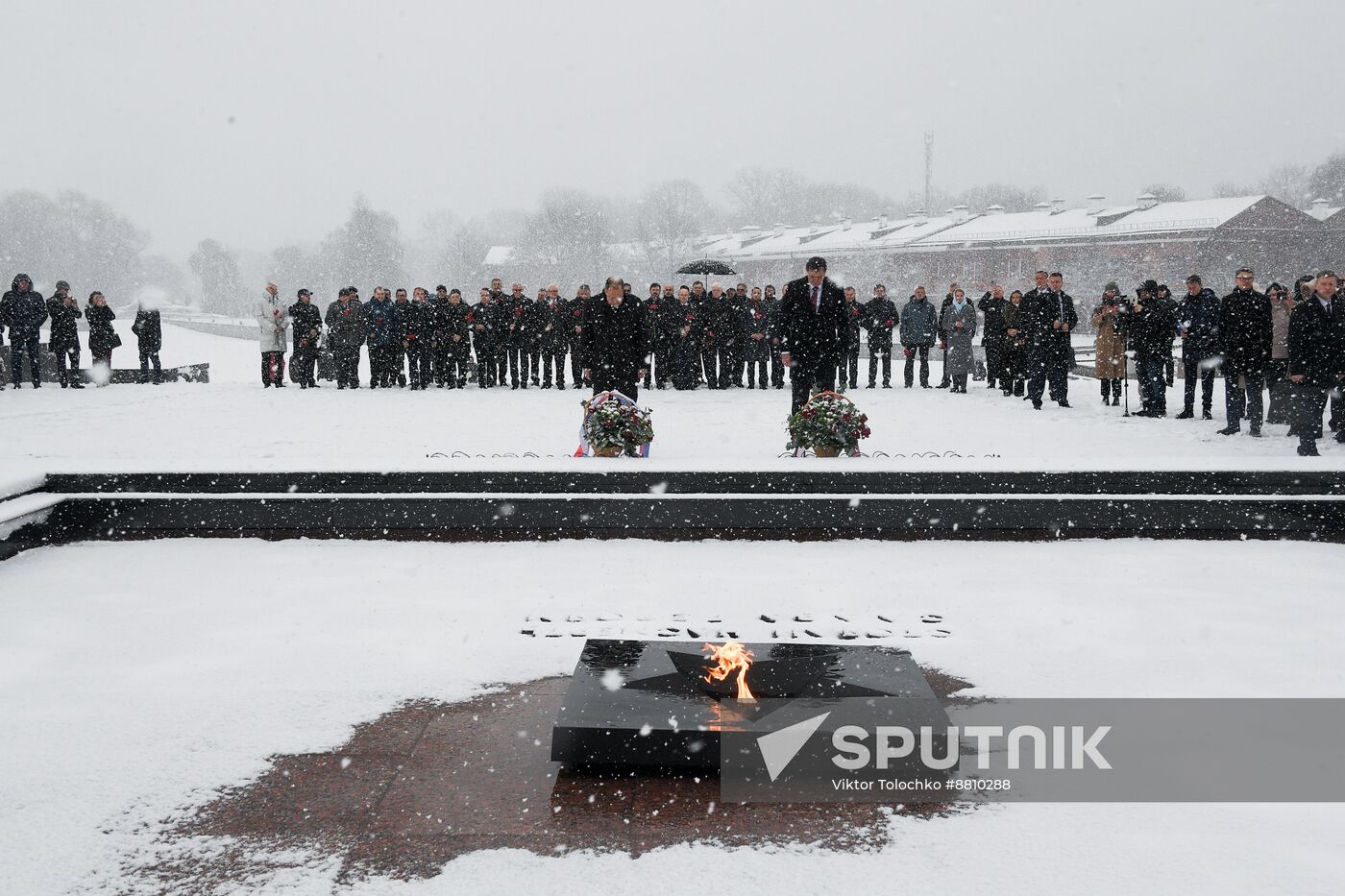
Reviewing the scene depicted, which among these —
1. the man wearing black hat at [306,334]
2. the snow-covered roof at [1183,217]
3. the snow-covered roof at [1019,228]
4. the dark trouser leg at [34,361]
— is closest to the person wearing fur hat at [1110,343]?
the man wearing black hat at [306,334]

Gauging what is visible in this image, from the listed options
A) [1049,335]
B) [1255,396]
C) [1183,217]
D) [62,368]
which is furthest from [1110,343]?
[1183,217]

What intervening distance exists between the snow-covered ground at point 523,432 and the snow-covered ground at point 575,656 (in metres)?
0.96

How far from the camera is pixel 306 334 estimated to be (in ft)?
62.6

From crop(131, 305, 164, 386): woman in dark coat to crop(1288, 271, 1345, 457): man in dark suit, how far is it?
18.0 meters

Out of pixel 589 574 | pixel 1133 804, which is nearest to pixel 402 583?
pixel 589 574

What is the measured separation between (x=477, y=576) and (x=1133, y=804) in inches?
157

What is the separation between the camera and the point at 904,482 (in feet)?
24.5

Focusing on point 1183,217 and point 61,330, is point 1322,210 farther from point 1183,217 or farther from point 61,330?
point 61,330

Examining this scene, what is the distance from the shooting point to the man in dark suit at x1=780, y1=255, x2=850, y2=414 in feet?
31.7

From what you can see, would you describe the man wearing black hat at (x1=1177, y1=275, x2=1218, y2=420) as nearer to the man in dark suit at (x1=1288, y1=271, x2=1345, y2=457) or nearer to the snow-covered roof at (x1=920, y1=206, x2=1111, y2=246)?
the man in dark suit at (x1=1288, y1=271, x2=1345, y2=457)

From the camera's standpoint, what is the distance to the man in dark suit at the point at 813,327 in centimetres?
966

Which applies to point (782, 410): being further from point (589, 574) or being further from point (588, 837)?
point (588, 837)

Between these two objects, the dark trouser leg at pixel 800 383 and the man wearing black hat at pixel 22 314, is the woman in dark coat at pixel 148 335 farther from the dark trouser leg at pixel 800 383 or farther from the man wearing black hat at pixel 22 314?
the dark trouser leg at pixel 800 383

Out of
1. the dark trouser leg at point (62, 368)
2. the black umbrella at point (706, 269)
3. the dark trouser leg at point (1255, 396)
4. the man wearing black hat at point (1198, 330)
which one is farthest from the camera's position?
the black umbrella at point (706, 269)
